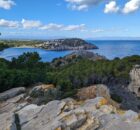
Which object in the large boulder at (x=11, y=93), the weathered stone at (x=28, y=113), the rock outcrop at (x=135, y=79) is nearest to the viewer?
the weathered stone at (x=28, y=113)

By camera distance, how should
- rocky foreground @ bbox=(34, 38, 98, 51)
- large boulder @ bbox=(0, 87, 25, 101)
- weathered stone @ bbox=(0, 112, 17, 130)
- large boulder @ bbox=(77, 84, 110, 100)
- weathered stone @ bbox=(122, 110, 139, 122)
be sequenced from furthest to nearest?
rocky foreground @ bbox=(34, 38, 98, 51), large boulder @ bbox=(77, 84, 110, 100), large boulder @ bbox=(0, 87, 25, 101), weathered stone @ bbox=(122, 110, 139, 122), weathered stone @ bbox=(0, 112, 17, 130)

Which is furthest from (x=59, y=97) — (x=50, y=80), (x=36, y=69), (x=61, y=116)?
(x=61, y=116)

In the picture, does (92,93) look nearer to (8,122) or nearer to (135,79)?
(8,122)

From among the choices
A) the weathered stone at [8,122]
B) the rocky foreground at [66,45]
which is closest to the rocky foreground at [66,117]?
the weathered stone at [8,122]

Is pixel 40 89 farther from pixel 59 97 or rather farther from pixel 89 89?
pixel 89 89

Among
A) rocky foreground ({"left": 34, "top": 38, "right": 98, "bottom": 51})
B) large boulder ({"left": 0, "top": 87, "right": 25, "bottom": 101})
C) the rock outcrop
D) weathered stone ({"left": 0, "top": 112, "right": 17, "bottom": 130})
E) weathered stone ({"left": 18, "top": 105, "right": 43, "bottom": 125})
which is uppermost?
weathered stone ({"left": 0, "top": 112, "right": 17, "bottom": 130})

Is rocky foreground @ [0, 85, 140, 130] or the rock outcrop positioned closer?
rocky foreground @ [0, 85, 140, 130]

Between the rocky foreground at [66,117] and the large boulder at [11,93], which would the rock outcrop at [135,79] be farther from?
the rocky foreground at [66,117]

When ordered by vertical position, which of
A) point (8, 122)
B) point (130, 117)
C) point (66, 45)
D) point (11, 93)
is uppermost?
point (8, 122)

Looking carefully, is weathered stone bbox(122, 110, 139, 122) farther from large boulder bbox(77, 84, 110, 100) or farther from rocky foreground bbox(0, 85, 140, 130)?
large boulder bbox(77, 84, 110, 100)

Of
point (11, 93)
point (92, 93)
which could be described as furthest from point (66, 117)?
point (92, 93)

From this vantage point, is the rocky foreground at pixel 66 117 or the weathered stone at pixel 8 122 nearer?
the weathered stone at pixel 8 122

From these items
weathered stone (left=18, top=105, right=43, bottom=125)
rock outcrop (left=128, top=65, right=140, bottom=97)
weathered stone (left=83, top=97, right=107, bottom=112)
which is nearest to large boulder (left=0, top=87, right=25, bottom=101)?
weathered stone (left=18, top=105, right=43, bottom=125)

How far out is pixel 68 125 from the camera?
1341 centimetres
